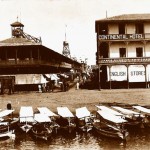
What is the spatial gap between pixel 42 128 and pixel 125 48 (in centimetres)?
3121

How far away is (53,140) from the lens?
22.4 m

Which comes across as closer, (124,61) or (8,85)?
(8,85)

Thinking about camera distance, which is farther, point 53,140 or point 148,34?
Answer: point 148,34

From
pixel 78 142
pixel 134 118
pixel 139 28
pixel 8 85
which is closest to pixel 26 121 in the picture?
pixel 78 142

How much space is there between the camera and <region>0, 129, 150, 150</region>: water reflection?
20.6m

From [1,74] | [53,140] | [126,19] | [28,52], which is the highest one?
[126,19]

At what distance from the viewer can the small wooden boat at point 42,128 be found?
22484 mm

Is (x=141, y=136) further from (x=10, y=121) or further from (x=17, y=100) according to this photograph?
(x=17, y=100)

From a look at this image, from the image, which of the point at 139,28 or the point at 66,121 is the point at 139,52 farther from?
the point at 66,121

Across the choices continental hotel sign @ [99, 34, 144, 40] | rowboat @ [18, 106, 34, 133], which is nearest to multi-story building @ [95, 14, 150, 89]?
continental hotel sign @ [99, 34, 144, 40]

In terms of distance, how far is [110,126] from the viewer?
23.9 meters

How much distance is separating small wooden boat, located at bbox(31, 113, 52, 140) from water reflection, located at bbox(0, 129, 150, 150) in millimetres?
Answer: 364

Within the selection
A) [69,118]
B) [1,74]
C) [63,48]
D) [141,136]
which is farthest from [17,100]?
[63,48]

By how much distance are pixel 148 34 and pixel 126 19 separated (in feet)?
13.2
